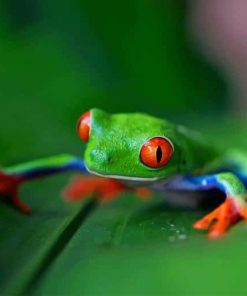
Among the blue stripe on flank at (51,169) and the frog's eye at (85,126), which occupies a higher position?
the frog's eye at (85,126)

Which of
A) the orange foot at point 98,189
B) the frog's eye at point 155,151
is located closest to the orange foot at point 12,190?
the orange foot at point 98,189

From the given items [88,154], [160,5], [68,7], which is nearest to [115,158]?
[88,154]

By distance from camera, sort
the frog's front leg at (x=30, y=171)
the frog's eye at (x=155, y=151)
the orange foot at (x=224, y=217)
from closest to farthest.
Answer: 1. the orange foot at (x=224, y=217)
2. the frog's eye at (x=155, y=151)
3. the frog's front leg at (x=30, y=171)

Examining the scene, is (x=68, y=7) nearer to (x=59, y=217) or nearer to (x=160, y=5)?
(x=160, y=5)

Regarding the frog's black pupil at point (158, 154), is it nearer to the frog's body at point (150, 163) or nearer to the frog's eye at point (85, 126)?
the frog's body at point (150, 163)

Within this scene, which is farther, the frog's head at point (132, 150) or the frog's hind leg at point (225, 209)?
the frog's head at point (132, 150)

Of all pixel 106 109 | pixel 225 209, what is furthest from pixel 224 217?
pixel 106 109

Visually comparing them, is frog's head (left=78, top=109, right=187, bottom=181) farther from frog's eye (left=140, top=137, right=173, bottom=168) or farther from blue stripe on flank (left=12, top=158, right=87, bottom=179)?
blue stripe on flank (left=12, top=158, right=87, bottom=179)
